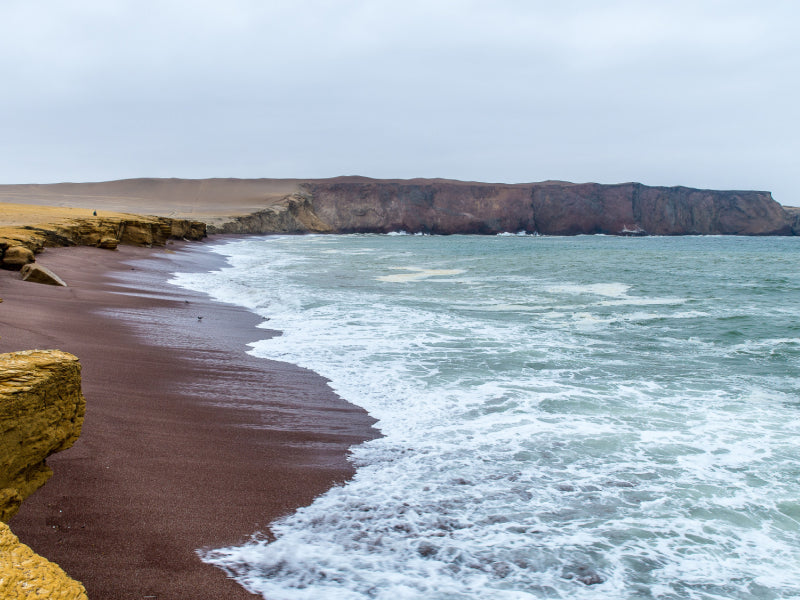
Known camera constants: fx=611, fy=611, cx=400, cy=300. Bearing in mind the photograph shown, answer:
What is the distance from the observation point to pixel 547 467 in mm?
4598

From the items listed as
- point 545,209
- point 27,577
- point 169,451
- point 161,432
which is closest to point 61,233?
point 161,432

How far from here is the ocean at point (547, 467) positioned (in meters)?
3.17

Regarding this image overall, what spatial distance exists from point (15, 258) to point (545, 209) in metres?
112

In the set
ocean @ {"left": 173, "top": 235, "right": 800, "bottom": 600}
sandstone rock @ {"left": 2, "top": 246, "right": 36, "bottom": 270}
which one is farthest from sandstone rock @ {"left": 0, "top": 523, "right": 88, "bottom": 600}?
sandstone rock @ {"left": 2, "top": 246, "right": 36, "bottom": 270}

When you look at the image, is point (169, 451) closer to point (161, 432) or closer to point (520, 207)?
point (161, 432)

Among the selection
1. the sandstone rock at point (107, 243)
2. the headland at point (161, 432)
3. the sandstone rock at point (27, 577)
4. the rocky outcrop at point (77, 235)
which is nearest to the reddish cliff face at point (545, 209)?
the rocky outcrop at point (77, 235)

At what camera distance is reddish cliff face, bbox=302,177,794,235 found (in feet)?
370

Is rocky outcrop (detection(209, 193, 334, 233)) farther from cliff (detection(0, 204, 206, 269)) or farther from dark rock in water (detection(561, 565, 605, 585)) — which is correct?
dark rock in water (detection(561, 565, 605, 585))

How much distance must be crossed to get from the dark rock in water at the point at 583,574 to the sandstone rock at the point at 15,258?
487 inches

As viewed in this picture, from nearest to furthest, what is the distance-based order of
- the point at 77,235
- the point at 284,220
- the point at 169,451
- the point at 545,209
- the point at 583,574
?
the point at 583,574 → the point at 169,451 → the point at 77,235 → the point at 284,220 → the point at 545,209

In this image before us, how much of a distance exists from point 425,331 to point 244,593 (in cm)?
756

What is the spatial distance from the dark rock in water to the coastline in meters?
1.63

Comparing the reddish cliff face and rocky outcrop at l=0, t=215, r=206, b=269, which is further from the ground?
the reddish cliff face

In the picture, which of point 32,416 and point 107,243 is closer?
point 32,416
